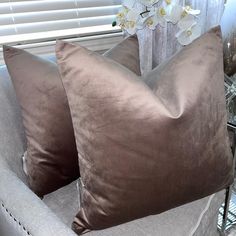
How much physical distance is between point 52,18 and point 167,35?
0.52 meters

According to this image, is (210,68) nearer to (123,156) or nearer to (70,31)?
(123,156)

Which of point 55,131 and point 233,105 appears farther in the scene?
point 233,105

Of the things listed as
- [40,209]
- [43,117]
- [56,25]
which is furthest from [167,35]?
[40,209]

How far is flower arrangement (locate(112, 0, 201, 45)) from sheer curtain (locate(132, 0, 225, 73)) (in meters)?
0.14

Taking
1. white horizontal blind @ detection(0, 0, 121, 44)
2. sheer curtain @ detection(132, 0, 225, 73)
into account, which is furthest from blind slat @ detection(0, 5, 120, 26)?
sheer curtain @ detection(132, 0, 225, 73)

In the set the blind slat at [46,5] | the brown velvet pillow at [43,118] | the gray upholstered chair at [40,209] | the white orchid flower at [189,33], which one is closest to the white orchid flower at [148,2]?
the white orchid flower at [189,33]

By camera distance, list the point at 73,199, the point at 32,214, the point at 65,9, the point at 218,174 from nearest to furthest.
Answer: the point at 32,214
the point at 218,174
the point at 73,199
the point at 65,9

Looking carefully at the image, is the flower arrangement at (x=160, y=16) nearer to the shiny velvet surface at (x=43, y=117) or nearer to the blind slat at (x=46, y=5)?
the blind slat at (x=46, y=5)

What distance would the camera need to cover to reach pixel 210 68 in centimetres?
75

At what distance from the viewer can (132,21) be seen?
117 centimetres

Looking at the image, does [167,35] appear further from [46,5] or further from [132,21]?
[46,5]

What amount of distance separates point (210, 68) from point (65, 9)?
2.70ft

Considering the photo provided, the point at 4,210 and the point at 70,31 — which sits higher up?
the point at 70,31

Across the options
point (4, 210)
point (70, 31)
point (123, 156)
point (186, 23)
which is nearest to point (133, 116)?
point (123, 156)
